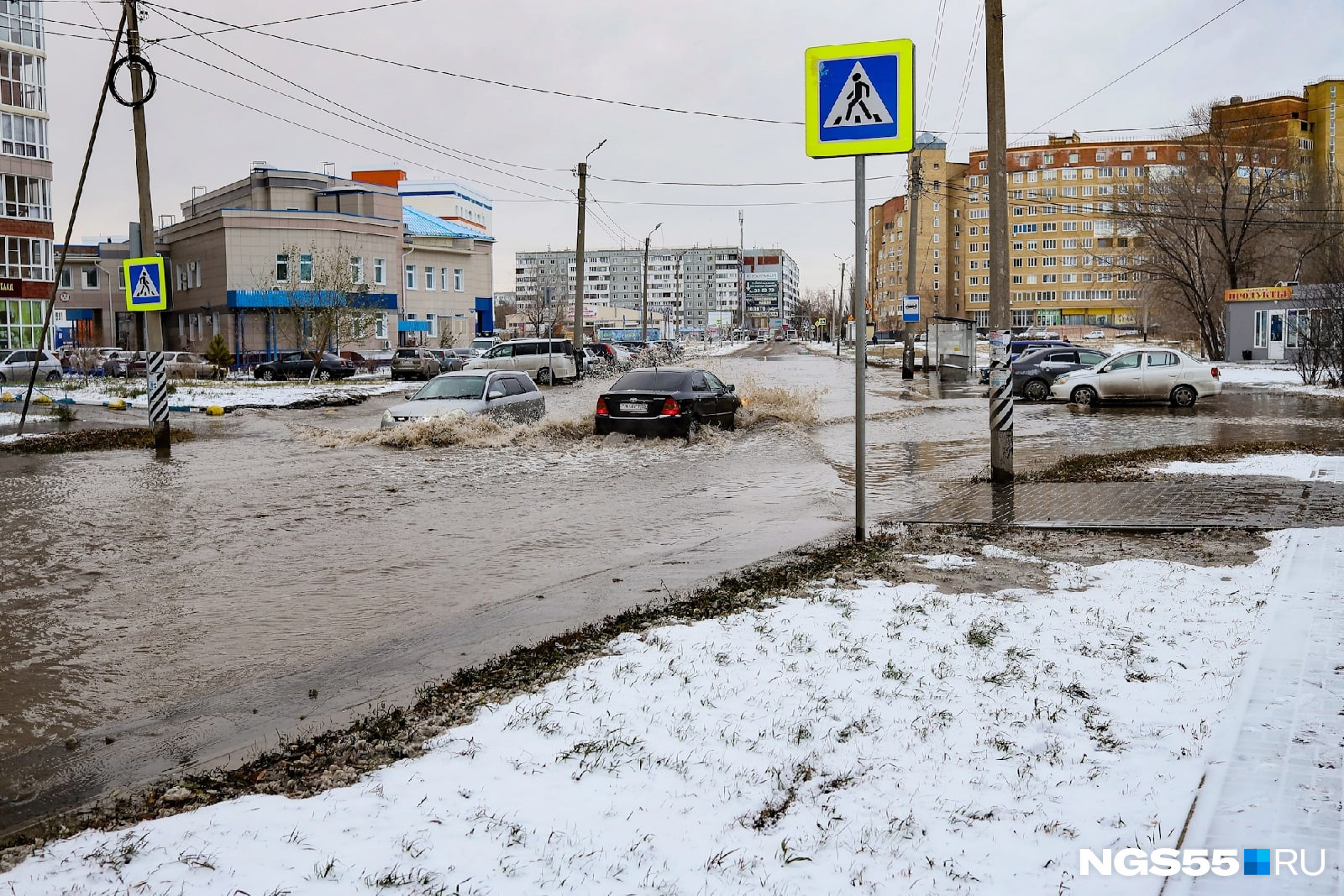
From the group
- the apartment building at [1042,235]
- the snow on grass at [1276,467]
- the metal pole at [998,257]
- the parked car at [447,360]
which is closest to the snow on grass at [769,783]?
the metal pole at [998,257]

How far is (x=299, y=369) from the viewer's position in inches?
1857

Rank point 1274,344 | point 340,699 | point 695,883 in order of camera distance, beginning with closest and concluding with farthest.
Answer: point 695,883, point 340,699, point 1274,344

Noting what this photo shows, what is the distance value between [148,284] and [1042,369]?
80.0ft

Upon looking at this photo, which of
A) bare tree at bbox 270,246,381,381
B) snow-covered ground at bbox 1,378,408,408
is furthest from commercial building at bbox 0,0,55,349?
snow-covered ground at bbox 1,378,408,408

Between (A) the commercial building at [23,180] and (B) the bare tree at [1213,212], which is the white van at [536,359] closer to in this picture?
(A) the commercial building at [23,180]

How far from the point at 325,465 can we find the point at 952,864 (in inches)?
592

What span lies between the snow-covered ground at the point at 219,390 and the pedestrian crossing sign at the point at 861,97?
25404 millimetres

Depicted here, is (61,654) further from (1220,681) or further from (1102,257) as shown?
(1102,257)

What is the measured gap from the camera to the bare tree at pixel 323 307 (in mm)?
46906

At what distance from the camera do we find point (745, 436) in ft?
68.9

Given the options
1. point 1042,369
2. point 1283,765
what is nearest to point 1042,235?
point 1042,369

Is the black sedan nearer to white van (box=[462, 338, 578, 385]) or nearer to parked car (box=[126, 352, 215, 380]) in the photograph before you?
white van (box=[462, 338, 578, 385])

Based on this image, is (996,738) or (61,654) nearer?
(996,738)

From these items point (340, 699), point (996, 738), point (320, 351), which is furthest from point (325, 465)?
point (320, 351)
